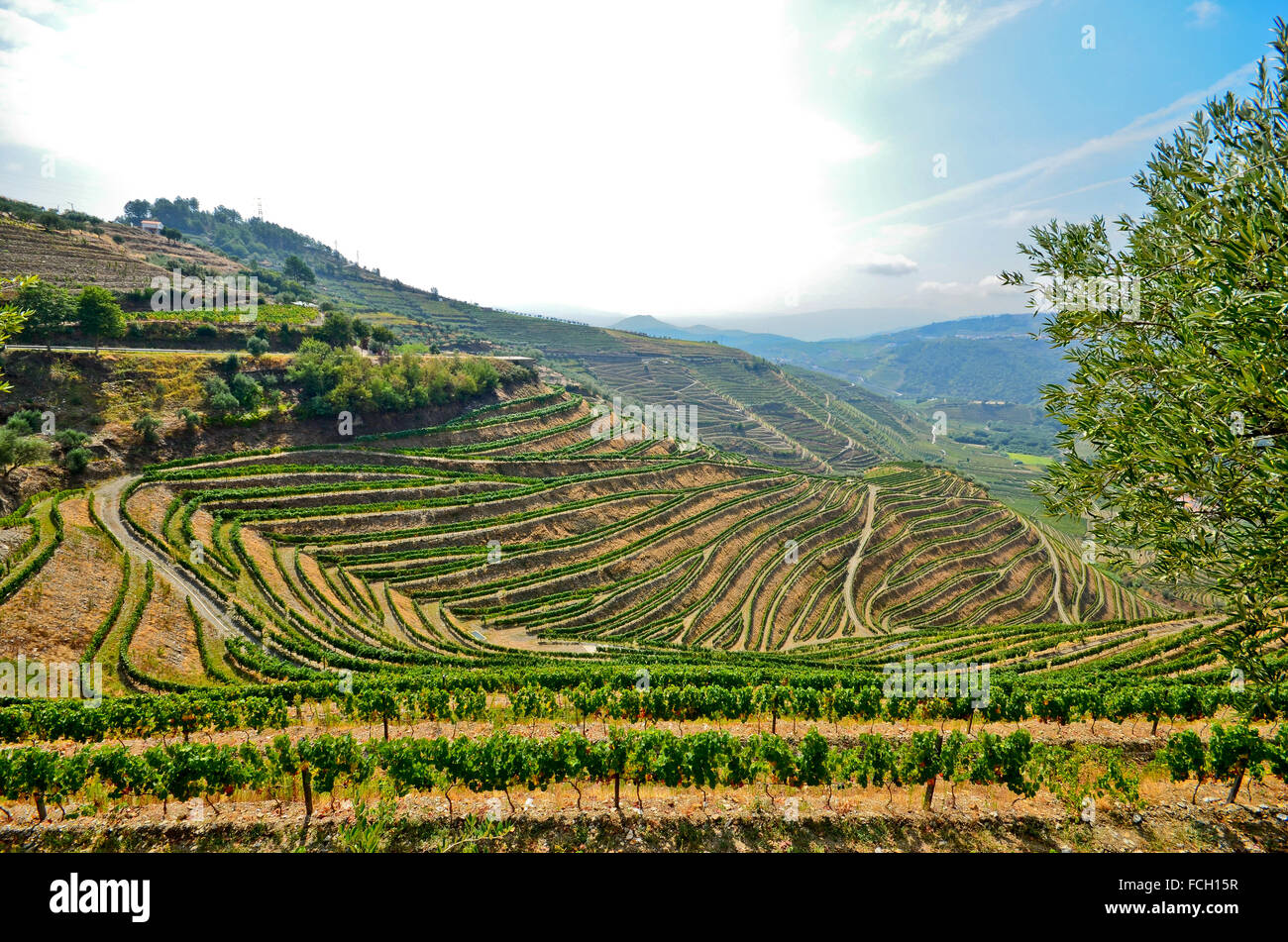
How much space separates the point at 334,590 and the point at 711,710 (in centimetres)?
3410

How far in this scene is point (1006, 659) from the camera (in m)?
41.4

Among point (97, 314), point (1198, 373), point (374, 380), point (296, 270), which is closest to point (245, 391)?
point (374, 380)

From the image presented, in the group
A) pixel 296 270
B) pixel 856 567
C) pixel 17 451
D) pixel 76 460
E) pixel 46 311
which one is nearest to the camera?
pixel 17 451

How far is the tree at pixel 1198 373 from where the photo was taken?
29.7 ft

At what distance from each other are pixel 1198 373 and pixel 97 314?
87.3 m

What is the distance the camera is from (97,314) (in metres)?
55.5

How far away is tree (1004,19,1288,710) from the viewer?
29.7ft

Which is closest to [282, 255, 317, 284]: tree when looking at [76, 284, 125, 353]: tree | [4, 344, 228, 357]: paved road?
[4, 344, 228, 357]: paved road

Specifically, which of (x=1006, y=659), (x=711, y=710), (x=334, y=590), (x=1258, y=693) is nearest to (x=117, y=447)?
(x=334, y=590)

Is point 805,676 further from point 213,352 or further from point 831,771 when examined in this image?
point 213,352

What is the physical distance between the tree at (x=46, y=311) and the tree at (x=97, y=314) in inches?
42.7

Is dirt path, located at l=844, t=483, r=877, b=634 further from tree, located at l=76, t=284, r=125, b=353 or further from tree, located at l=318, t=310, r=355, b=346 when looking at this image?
tree, located at l=76, t=284, r=125, b=353

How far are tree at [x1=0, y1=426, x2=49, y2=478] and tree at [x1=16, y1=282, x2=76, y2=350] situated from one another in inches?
876

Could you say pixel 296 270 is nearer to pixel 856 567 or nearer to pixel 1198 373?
pixel 856 567
